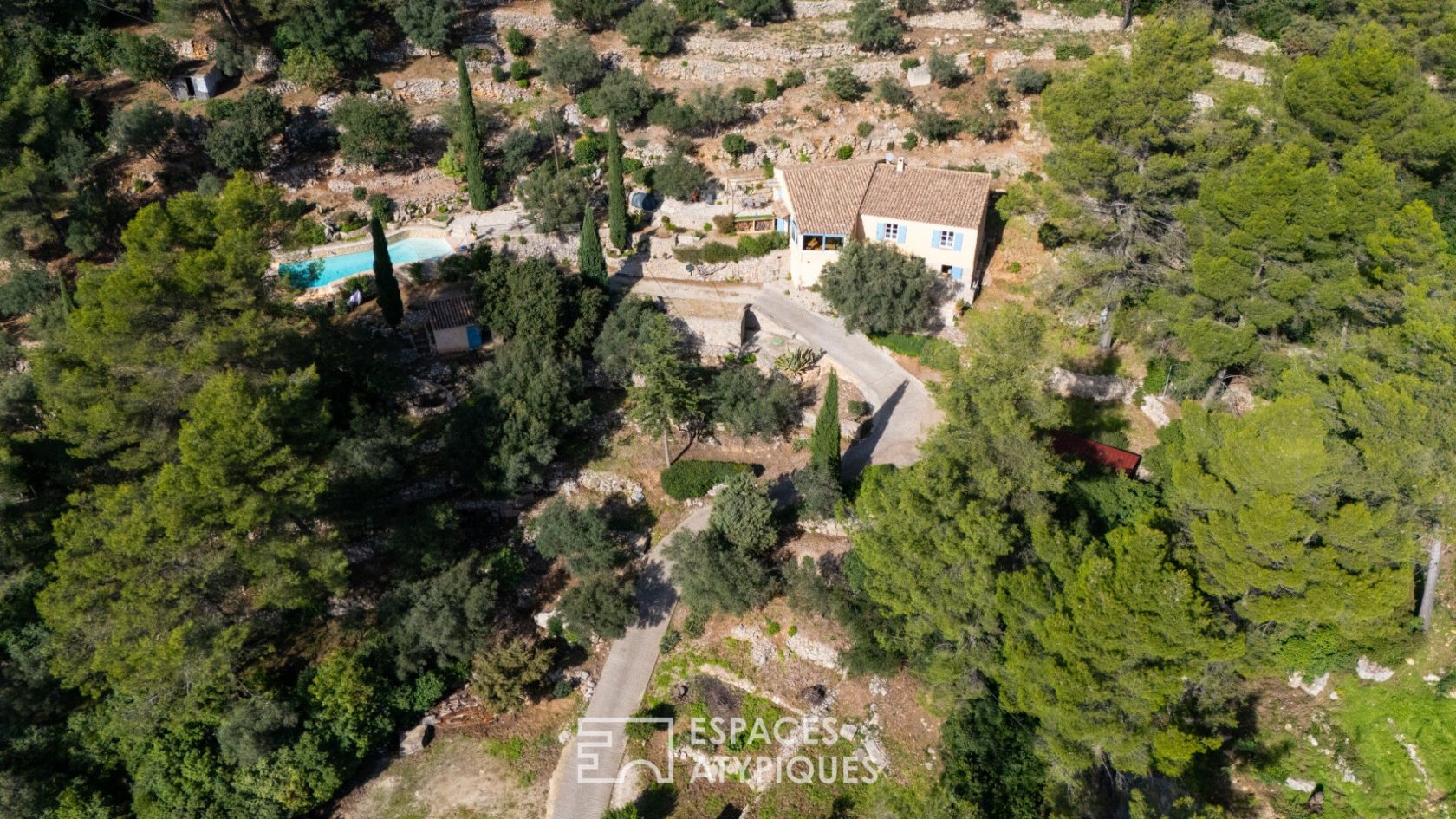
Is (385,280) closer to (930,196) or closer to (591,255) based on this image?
(591,255)

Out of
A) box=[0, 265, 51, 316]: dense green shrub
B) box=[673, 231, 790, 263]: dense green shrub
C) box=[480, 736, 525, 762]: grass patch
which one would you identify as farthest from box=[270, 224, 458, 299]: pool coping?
box=[480, 736, 525, 762]: grass patch

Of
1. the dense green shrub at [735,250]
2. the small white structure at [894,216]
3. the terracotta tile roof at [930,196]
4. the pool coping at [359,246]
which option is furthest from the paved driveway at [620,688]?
the pool coping at [359,246]

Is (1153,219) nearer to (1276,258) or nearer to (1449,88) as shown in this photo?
(1276,258)

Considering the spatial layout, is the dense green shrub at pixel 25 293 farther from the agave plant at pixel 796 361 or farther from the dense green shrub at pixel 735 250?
the agave plant at pixel 796 361

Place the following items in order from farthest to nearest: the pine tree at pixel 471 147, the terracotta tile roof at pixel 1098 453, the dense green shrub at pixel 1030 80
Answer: the dense green shrub at pixel 1030 80, the pine tree at pixel 471 147, the terracotta tile roof at pixel 1098 453

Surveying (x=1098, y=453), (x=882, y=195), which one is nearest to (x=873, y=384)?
(x=882, y=195)

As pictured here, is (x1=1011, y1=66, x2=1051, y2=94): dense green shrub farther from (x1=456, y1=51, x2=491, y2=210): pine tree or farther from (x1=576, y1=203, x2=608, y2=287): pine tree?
(x1=456, y1=51, x2=491, y2=210): pine tree

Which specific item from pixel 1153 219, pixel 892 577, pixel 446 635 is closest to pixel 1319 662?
pixel 892 577
